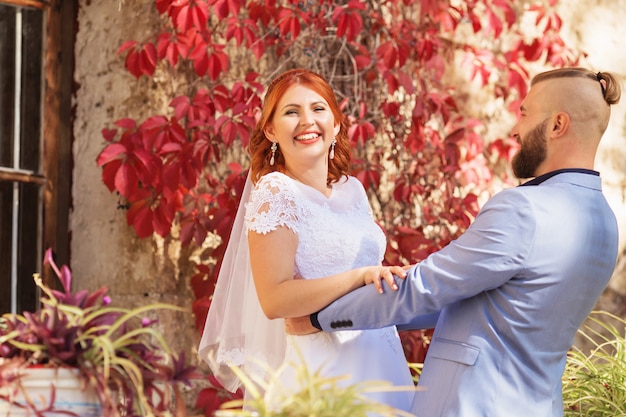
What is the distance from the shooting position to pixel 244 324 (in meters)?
3.18

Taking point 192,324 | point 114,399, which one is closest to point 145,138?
point 192,324

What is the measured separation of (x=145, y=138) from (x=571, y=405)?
77.1 inches

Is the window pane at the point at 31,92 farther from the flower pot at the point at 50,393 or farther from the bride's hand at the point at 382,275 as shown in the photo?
the flower pot at the point at 50,393

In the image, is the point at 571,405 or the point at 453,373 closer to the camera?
the point at 453,373

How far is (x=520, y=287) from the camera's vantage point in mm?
2434

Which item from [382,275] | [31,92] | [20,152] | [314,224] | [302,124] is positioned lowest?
[382,275]

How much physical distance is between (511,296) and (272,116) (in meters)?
1.07

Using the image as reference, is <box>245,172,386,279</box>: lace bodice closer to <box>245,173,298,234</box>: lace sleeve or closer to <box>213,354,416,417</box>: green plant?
<box>245,173,298,234</box>: lace sleeve

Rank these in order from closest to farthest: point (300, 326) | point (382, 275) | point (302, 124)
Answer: point (382, 275) < point (300, 326) < point (302, 124)

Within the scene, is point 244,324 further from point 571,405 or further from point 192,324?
point 571,405

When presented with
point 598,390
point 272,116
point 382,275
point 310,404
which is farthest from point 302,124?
point 310,404

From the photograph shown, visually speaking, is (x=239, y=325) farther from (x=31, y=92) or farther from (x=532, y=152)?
(x=31, y=92)

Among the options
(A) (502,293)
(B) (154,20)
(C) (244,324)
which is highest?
(B) (154,20)

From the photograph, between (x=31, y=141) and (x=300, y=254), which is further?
(x=31, y=141)
